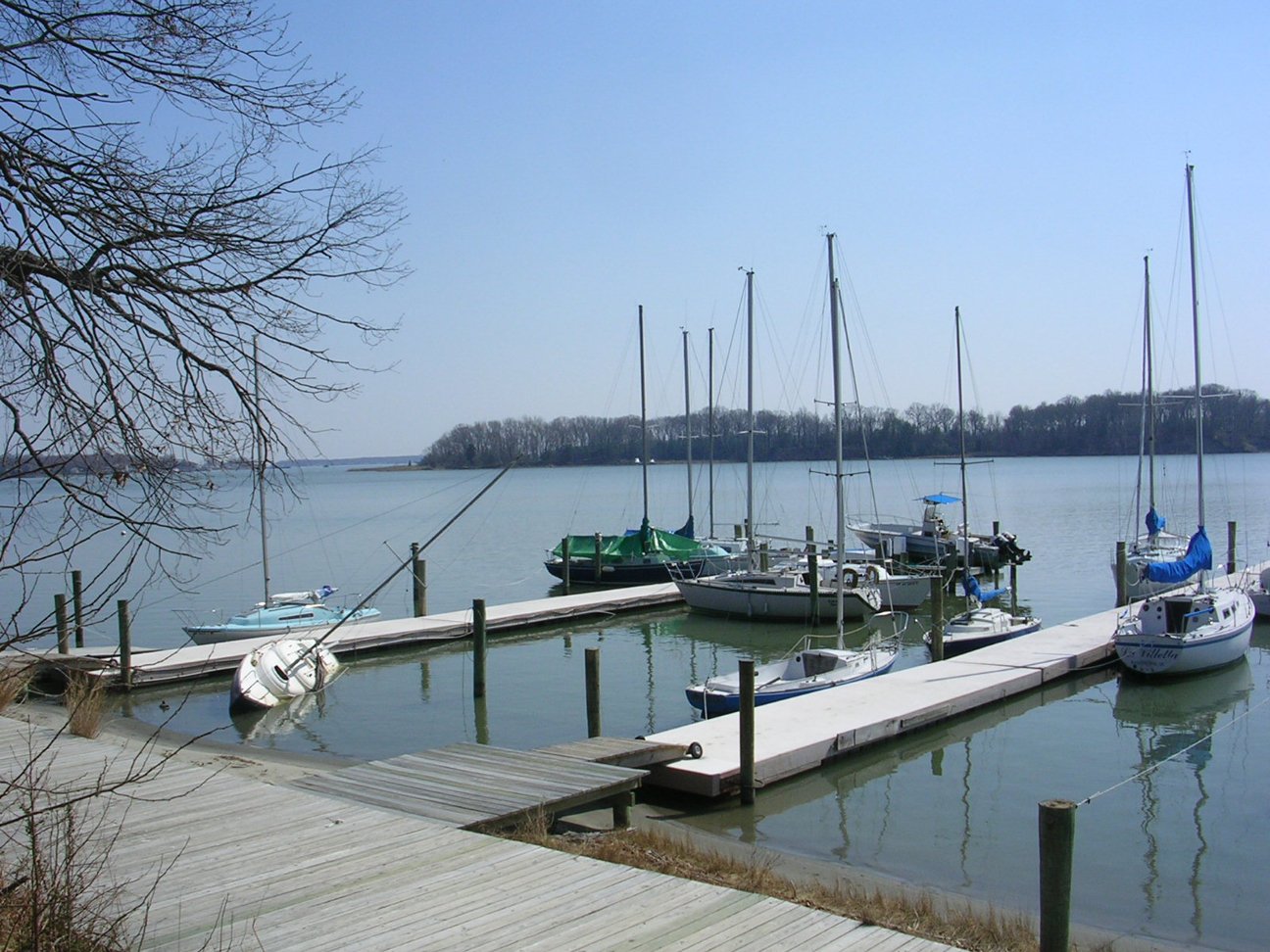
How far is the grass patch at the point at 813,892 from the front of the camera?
8141 millimetres

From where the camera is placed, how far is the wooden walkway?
6344mm

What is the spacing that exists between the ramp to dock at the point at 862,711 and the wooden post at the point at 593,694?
2.79 ft

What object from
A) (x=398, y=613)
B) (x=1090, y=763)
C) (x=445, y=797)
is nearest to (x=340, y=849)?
(x=445, y=797)

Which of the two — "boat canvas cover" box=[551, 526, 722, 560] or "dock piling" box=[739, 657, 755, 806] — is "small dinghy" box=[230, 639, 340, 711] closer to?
"dock piling" box=[739, 657, 755, 806]

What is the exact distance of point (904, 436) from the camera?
102 metres

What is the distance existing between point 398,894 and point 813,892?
3695 millimetres

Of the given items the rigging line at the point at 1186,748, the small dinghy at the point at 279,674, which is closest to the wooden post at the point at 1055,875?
the rigging line at the point at 1186,748

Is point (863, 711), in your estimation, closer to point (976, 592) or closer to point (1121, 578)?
point (976, 592)

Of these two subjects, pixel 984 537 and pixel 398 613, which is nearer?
pixel 398 613

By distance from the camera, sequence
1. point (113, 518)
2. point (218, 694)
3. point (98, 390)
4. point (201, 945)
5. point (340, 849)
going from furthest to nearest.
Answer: point (218, 694) → point (340, 849) → point (201, 945) → point (98, 390) → point (113, 518)

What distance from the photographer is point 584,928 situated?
6488mm

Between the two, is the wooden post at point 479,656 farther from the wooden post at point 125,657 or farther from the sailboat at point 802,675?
the wooden post at point 125,657

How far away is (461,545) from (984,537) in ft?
94.0

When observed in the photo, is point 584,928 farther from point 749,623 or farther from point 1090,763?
point 749,623
